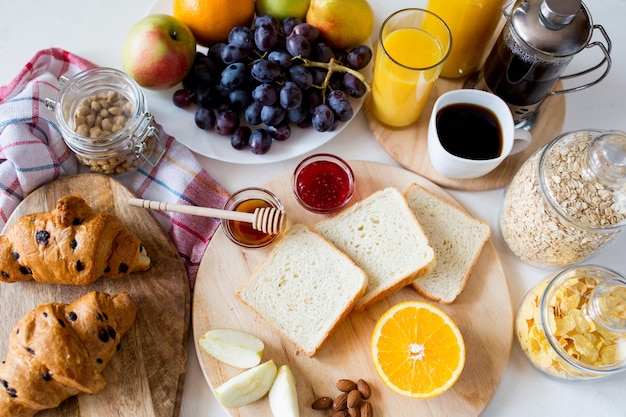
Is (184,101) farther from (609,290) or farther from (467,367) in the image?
(609,290)

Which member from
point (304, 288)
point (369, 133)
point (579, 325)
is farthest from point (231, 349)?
point (579, 325)

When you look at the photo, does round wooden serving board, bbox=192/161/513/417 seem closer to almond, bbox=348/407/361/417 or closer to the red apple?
almond, bbox=348/407/361/417

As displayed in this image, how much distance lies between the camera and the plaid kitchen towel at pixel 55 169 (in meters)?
1.59

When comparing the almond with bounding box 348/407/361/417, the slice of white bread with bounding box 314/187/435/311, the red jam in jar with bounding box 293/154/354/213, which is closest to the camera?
the almond with bounding box 348/407/361/417

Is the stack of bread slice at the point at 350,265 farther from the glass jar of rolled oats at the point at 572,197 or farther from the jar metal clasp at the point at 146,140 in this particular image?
the jar metal clasp at the point at 146,140

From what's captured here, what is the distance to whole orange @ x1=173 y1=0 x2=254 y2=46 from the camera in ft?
5.28

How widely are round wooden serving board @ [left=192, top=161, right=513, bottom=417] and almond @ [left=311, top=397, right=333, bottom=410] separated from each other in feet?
0.08

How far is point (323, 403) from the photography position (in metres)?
1.42

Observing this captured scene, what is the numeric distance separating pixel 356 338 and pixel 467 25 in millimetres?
967

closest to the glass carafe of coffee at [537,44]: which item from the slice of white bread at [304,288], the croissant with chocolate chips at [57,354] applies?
the slice of white bread at [304,288]

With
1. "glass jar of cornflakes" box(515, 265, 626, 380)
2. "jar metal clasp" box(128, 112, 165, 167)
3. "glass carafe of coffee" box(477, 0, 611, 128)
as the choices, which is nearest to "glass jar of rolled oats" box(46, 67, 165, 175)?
"jar metal clasp" box(128, 112, 165, 167)

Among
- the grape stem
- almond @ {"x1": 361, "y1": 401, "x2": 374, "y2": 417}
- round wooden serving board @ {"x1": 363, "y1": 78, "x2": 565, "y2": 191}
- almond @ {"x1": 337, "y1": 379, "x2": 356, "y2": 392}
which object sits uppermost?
the grape stem

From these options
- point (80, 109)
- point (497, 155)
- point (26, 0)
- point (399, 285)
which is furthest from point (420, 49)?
point (26, 0)

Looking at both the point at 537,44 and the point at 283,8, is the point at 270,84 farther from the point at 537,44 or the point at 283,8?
the point at 537,44
